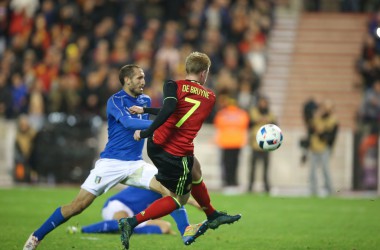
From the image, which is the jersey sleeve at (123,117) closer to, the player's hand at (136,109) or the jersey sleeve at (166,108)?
the player's hand at (136,109)

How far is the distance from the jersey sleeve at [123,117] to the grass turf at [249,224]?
154cm

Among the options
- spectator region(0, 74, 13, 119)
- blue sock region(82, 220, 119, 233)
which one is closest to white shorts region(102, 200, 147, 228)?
blue sock region(82, 220, 119, 233)

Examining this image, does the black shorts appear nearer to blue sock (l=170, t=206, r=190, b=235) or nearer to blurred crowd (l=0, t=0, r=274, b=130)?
blue sock (l=170, t=206, r=190, b=235)

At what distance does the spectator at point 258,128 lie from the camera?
769 inches

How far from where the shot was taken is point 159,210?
941cm

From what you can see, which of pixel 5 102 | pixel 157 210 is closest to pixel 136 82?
pixel 157 210

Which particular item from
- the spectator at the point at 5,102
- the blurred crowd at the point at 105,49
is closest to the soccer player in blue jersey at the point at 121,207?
the blurred crowd at the point at 105,49

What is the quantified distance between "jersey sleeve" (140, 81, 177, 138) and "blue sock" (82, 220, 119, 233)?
2.71m

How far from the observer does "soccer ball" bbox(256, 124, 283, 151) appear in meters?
10.6

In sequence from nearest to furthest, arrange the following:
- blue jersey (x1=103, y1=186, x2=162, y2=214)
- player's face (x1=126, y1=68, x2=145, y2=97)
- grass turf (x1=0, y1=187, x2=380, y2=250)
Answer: player's face (x1=126, y1=68, x2=145, y2=97) < grass turf (x1=0, y1=187, x2=380, y2=250) < blue jersey (x1=103, y1=186, x2=162, y2=214)

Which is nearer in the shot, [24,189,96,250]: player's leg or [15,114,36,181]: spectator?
[24,189,96,250]: player's leg

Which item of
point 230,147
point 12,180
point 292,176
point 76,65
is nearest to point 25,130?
point 12,180

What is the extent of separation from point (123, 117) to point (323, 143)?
34.1 ft

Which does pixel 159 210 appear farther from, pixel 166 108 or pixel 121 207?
pixel 121 207
